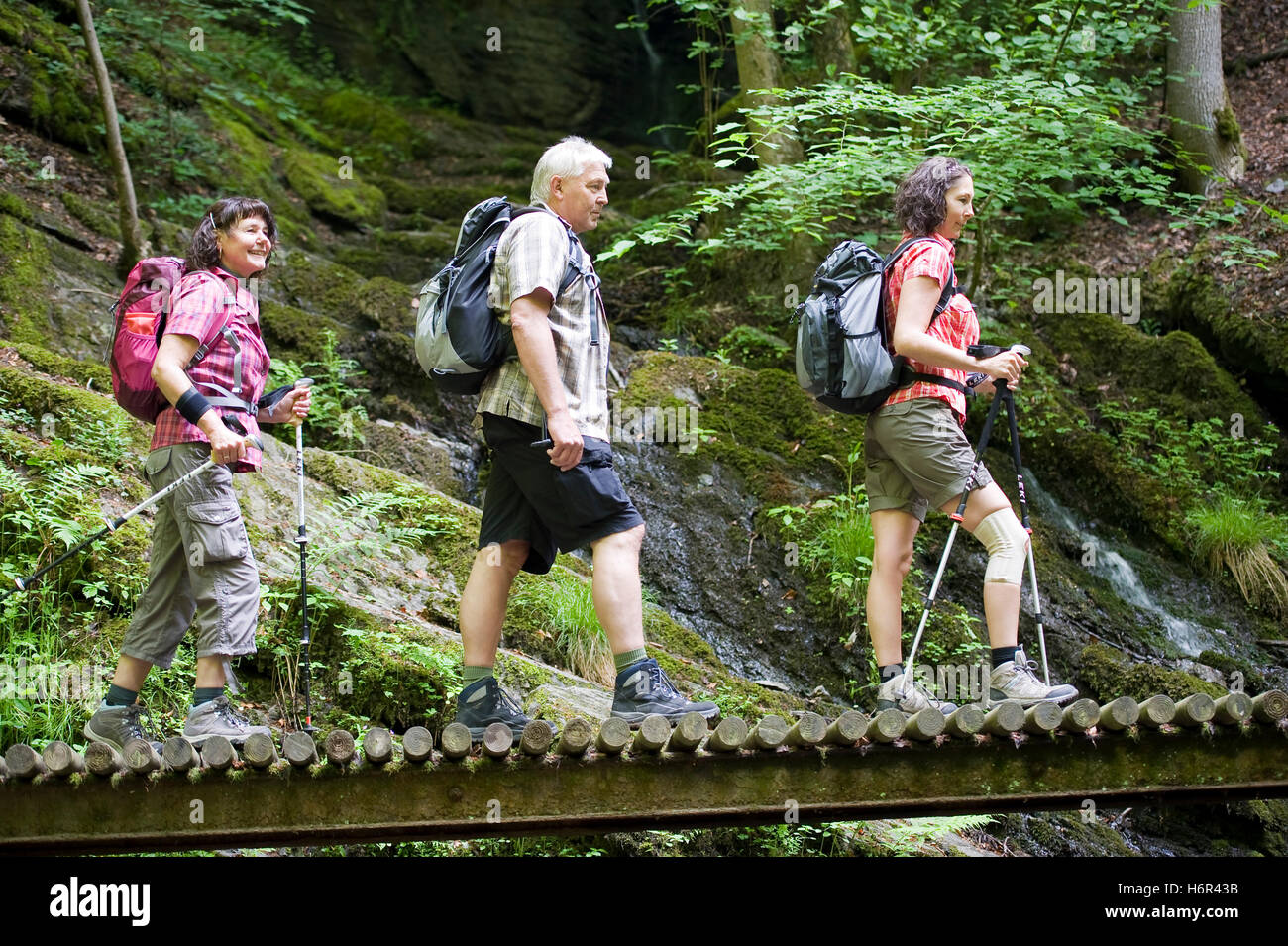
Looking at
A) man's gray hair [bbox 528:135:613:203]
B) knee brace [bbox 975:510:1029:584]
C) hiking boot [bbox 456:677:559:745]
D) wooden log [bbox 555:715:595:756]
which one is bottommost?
wooden log [bbox 555:715:595:756]

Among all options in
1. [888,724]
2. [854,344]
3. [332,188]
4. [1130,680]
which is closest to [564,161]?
[854,344]

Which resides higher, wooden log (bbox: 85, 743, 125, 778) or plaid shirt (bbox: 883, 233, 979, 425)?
plaid shirt (bbox: 883, 233, 979, 425)

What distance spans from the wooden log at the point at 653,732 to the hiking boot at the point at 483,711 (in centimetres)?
39

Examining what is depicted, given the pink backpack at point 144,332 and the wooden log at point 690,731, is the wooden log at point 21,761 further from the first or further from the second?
the wooden log at point 690,731

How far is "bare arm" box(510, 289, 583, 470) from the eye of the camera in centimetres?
377

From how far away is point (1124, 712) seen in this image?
14.1 feet

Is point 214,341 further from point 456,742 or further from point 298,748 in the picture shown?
point 456,742

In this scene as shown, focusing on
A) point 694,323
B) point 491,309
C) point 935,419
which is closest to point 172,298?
point 491,309

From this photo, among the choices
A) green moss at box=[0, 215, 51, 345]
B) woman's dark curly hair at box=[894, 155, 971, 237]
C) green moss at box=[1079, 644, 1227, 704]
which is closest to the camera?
woman's dark curly hair at box=[894, 155, 971, 237]

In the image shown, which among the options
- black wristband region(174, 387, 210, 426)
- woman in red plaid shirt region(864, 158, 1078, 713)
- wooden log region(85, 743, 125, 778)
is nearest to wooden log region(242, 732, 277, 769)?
wooden log region(85, 743, 125, 778)

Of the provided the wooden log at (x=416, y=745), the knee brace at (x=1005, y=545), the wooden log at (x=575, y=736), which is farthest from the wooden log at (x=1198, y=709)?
the wooden log at (x=416, y=745)

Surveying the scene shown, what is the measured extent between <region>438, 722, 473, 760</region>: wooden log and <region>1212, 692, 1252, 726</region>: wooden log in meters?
2.94

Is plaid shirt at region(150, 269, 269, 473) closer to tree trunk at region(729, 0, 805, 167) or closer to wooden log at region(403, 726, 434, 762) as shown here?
wooden log at region(403, 726, 434, 762)

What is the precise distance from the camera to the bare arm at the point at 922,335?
436 centimetres
